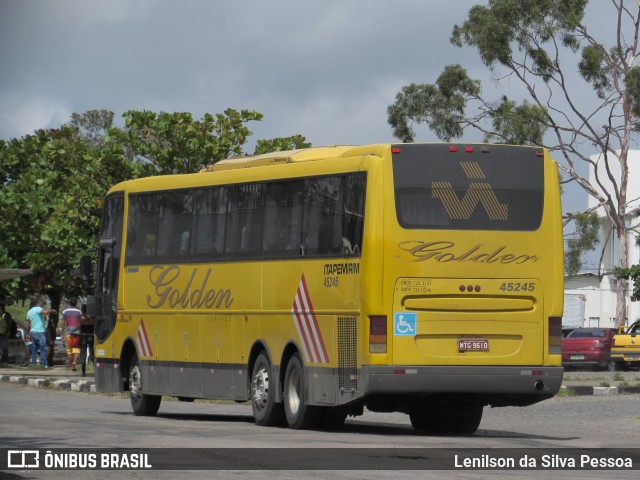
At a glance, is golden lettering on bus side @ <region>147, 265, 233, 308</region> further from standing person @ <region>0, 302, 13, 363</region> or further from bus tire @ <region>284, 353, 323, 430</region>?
standing person @ <region>0, 302, 13, 363</region>

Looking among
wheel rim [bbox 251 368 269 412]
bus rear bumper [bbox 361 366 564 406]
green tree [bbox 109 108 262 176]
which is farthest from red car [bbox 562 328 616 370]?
bus rear bumper [bbox 361 366 564 406]

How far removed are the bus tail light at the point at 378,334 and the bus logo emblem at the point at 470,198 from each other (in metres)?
1.53

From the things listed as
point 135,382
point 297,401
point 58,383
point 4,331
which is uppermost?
point 4,331

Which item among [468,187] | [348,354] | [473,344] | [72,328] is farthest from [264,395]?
[72,328]

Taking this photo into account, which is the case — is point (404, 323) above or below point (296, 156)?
below

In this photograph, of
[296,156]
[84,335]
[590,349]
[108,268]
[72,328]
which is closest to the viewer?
[296,156]

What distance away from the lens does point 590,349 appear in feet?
168

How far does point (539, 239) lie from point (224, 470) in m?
7.18

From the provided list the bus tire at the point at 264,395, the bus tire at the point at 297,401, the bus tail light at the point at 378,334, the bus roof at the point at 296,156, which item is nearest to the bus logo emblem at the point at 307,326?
the bus tire at the point at 297,401

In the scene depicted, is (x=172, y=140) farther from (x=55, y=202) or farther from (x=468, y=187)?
(x=468, y=187)

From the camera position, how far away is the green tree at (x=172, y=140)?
129 ft

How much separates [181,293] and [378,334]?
542 centimetres

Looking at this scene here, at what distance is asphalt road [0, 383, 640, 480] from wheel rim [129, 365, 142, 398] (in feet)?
1.47

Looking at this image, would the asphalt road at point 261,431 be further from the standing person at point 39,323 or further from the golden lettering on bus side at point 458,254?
the standing person at point 39,323
